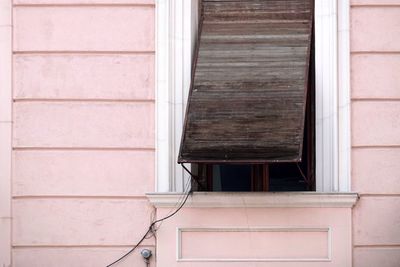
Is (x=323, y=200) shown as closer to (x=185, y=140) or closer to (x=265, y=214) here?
(x=265, y=214)

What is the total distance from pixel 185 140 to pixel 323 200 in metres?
1.55

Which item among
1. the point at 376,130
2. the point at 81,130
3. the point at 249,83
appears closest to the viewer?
the point at 249,83

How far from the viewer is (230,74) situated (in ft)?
33.8

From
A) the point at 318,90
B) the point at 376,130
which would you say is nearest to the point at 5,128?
the point at 318,90

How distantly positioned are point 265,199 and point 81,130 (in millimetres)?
2046

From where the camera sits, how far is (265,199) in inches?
404

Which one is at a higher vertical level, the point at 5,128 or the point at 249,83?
the point at 249,83

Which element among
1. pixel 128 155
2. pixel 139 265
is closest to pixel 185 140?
pixel 128 155

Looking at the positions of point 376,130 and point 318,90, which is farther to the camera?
point 318,90

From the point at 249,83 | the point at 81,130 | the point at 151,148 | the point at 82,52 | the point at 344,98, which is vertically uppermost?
the point at 82,52

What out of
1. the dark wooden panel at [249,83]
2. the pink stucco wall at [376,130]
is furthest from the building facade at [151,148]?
Answer: the dark wooden panel at [249,83]

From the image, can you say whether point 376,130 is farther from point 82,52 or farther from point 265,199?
point 82,52

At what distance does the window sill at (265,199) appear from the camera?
403 inches

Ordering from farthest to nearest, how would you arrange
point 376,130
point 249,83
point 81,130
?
point 81,130 → point 376,130 → point 249,83
